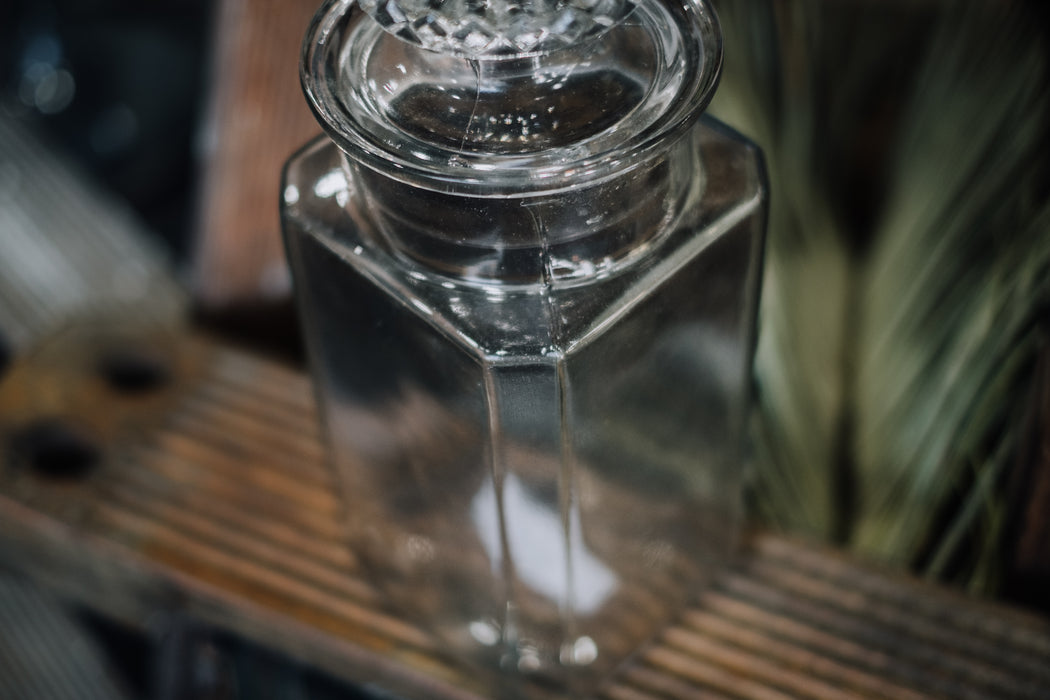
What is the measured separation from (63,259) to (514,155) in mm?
347

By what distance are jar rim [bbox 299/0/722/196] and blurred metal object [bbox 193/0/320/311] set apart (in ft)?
0.52

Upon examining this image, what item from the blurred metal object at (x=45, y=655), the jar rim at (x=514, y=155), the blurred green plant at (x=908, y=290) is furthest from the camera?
the blurred metal object at (x=45, y=655)

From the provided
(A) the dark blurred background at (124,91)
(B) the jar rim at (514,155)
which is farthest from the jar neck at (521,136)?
(A) the dark blurred background at (124,91)

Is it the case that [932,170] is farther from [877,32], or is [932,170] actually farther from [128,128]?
[128,128]

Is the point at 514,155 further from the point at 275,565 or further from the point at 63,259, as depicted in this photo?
the point at 63,259

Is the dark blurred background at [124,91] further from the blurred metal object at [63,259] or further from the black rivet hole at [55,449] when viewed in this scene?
the black rivet hole at [55,449]

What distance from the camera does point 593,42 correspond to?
27 cm

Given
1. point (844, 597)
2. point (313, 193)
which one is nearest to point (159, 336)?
point (313, 193)

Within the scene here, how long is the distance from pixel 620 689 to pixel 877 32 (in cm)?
31

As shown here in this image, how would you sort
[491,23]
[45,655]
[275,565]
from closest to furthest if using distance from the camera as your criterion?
[491,23] < [275,565] < [45,655]

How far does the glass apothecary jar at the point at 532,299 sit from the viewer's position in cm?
26

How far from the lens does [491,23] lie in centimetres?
25

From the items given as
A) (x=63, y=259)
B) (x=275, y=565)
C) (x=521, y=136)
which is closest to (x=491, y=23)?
(x=521, y=136)

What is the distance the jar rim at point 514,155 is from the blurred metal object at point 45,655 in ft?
1.09
